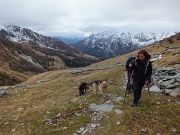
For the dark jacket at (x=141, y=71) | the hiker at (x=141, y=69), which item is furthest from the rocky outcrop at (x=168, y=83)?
the dark jacket at (x=141, y=71)

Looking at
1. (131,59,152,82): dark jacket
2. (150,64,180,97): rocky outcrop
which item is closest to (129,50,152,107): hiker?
(131,59,152,82): dark jacket

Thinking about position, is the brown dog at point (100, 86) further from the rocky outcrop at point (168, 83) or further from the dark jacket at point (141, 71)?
the rocky outcrop at point (168, 83)

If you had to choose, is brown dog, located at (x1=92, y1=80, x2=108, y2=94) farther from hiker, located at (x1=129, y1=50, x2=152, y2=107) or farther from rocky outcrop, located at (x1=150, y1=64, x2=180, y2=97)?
rocky outcrop, located at (x1=150, y1=64, x2=180, y2=97)

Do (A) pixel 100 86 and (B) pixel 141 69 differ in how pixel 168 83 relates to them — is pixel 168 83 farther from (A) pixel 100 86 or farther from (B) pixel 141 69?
(A) pixel 100 86

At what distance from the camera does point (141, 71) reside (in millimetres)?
11438

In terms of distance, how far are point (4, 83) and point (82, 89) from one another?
5923 inches

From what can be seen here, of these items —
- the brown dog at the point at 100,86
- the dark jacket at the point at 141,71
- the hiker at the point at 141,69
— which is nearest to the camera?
the hiker at the point at 141,69

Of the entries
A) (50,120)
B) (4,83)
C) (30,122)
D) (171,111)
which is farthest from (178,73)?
(4,83)

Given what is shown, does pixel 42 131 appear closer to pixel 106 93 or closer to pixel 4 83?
pixel 106 93

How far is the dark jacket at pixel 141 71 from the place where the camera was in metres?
11.3

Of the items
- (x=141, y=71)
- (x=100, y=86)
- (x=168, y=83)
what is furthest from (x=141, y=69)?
(x=168, y=83)

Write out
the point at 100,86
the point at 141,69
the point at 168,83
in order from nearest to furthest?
the point at 141,69 < the point at 100,86 < the point at 168,83

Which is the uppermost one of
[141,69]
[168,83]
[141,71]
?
[141,69]

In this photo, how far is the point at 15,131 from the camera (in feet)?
36.9
